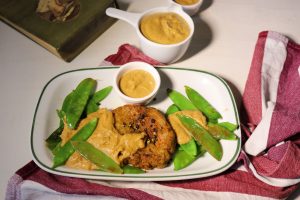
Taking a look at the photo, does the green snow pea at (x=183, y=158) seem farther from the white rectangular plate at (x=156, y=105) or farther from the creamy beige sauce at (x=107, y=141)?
the creamy beige sauce at (x=107, y=141)

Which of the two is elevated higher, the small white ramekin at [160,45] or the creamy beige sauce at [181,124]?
the small white ramekin at [160,45]

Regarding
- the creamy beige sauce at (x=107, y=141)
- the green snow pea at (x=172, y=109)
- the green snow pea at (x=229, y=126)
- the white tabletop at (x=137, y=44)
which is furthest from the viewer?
the white tabletop at (x=137, y=44)

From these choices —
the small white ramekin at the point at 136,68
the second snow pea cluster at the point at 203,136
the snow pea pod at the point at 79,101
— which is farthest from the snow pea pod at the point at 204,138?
the snow pea pod at the point at 79,101

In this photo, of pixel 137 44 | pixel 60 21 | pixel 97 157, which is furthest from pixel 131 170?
pixel 60 21

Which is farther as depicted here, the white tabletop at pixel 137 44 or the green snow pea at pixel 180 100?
the white tabletop at pixel 137 44

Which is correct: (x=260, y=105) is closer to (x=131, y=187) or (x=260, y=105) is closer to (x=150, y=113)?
(x=150, y=113)

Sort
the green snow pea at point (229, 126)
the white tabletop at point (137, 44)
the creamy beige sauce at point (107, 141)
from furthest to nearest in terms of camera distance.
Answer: the white tabletop at point (137, 44) < the green snow pea at point (229, 126) < the creamy beige sauce at point (107, 141)

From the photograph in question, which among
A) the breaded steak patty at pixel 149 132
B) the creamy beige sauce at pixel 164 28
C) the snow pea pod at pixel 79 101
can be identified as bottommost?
the breaded steak patty at pixel 149 132
